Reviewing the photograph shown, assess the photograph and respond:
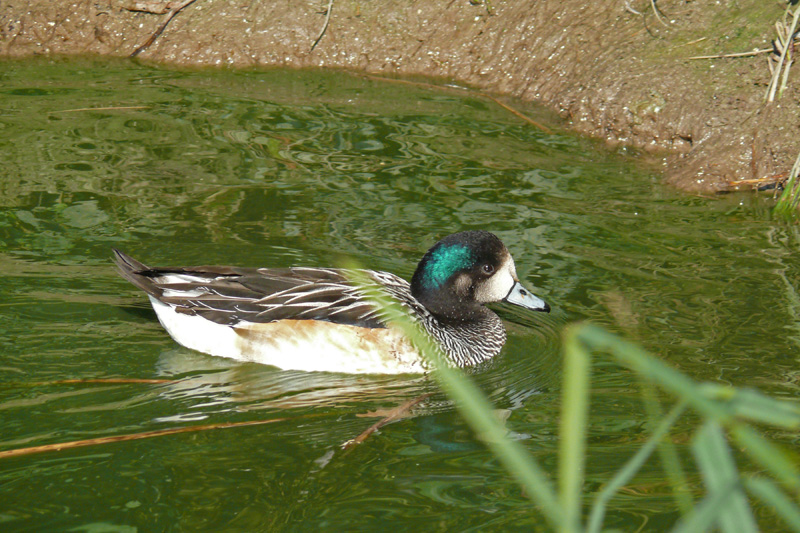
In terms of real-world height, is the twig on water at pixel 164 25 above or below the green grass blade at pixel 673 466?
above

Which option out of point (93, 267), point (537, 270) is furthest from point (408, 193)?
point (93, 267)

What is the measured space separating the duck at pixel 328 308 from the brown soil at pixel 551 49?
9.96 feet

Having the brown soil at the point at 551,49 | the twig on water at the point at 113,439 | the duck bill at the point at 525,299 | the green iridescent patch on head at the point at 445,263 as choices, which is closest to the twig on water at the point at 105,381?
the twig on water at the point at 113,439

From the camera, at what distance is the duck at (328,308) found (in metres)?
5.46

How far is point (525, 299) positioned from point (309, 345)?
1338 millimetres

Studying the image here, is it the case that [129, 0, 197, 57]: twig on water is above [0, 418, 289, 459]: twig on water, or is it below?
above

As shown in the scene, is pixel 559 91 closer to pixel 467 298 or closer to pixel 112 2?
pixel 467 298

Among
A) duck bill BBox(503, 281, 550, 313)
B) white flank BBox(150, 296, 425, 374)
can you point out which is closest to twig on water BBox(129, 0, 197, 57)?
white flank BBox(150, 296, 425, 374)

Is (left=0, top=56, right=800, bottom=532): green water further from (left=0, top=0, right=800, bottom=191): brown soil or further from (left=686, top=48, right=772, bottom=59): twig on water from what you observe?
(left=686, top=48, right=772, bottom=59): twig on water

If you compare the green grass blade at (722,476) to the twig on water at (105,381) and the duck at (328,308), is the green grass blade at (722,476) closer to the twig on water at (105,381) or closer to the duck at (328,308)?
the duck at (328,308)

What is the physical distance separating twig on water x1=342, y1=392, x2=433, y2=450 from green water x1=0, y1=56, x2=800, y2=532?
0.16 ft

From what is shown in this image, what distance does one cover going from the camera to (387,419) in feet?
15.6

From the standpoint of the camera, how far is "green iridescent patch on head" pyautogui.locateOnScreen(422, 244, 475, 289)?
5797mm

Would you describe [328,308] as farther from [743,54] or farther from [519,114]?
[743,54]
